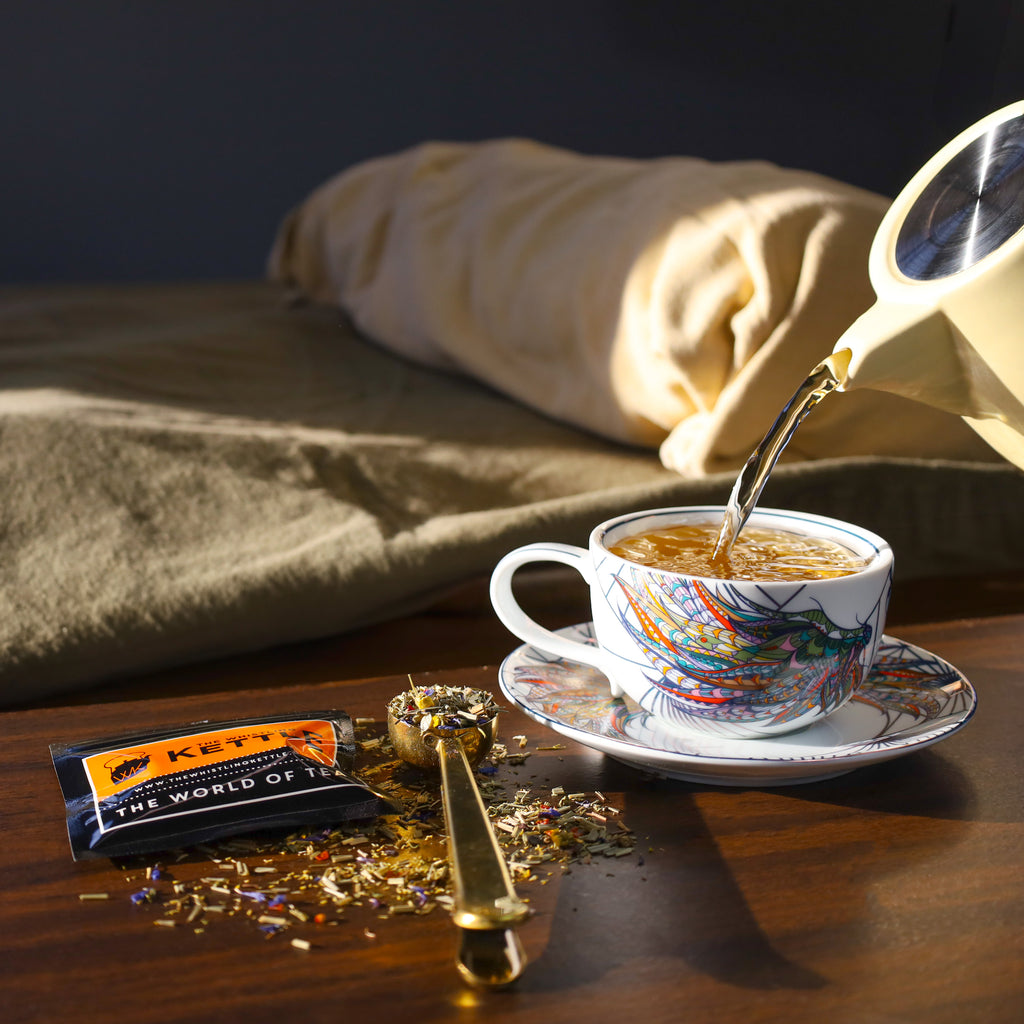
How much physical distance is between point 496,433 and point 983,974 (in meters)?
0.76

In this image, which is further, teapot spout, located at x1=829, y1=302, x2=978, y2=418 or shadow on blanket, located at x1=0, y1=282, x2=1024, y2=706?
shadow on blanket, located at x1=0, y1=282, x2=1024, y2=706

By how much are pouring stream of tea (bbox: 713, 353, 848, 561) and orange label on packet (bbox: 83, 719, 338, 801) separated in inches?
7.7

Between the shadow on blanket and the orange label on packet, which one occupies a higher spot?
the orange label on packet

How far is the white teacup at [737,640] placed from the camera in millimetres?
427

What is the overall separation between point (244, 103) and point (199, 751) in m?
3.01

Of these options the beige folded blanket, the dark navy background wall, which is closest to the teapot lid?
the beige folded blanket

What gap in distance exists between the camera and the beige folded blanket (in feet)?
2.80

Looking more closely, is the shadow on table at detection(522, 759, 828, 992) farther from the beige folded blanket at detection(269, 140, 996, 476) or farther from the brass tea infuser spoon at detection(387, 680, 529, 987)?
the beige folded blanket at detection(269, 140, 996, 476)

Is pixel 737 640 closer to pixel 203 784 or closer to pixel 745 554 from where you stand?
pixel 745 554

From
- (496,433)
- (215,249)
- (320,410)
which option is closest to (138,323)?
(320,410)

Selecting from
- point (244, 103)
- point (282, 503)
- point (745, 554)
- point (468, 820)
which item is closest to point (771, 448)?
point (745, 554)

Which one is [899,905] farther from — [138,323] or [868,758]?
[138,323]

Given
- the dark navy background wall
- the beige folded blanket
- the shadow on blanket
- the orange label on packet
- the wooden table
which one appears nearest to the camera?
the wooden table

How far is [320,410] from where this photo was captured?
1.10 meters
